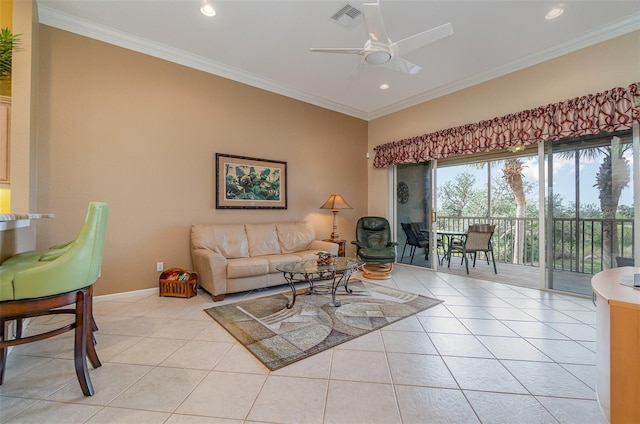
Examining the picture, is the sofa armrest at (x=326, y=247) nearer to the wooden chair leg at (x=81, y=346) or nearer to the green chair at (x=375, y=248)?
the green chair at (x=375, y=248)

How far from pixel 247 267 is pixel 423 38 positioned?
298cm

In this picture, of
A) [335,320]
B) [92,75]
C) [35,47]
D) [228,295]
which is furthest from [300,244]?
[35,47]

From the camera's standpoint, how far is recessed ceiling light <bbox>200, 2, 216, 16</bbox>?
266cm

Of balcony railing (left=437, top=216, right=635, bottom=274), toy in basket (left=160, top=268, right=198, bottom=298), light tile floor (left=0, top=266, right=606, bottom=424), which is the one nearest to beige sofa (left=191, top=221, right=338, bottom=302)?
toy in basket (left=160, top=268, right=198, bottom=298)

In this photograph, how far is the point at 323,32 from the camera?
308 centimetres

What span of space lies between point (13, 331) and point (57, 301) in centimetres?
126

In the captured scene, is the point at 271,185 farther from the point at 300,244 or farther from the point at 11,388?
the point at 11,388

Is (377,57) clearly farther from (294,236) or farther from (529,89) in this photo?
(294,236)

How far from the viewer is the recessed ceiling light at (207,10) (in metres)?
2.66

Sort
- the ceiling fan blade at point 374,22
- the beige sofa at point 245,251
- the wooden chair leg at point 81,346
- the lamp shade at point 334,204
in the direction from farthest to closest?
the lamp shade at point 334,204 → the beige sofa at point 245,251 → the ceiling fan blade at point 374,22 → the wooden chair leg at point 81,346

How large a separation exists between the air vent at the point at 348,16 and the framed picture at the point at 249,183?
2.18 meters

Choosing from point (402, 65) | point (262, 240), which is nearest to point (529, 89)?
point (402, 65)

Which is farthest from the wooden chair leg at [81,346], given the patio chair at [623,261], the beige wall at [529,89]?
the patio chair at [623,261]

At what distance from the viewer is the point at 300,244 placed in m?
4.31
